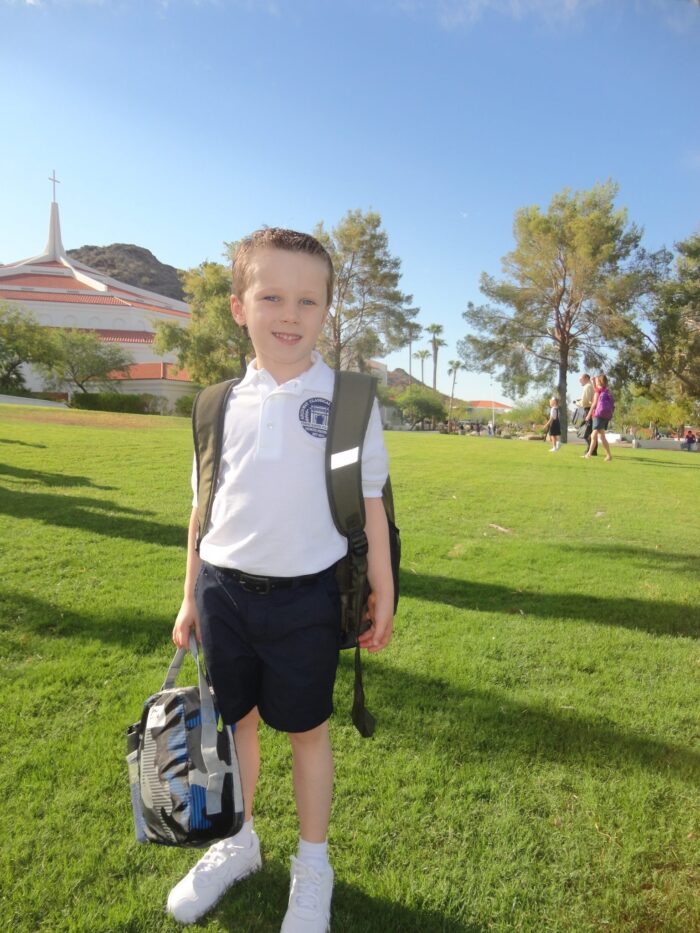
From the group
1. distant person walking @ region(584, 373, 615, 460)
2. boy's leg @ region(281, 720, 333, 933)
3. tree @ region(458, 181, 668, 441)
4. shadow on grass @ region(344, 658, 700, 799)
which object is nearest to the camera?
boy's leg @ region(281, 720, 333, 933)

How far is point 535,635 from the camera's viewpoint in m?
3.83

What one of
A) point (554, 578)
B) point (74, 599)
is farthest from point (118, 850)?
point (554, 578)

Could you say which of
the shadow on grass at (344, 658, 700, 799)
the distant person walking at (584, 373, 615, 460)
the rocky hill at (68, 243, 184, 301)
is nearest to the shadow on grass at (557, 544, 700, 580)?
the shadow on grass at (344, 658, 700, 799)

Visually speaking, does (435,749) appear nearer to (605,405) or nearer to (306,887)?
(306,887)

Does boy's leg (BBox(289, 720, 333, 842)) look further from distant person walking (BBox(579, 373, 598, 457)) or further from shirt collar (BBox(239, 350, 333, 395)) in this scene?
distant person walking (BBox(579, 373, 598, 457))

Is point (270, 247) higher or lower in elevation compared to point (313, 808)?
higher

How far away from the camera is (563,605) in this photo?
14.5 feet

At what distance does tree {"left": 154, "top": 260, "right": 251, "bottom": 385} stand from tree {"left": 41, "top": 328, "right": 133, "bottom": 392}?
8.15m

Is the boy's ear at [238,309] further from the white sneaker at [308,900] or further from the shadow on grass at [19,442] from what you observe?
the shadow on grass at [19,442]

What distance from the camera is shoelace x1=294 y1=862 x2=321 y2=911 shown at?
1.71 metres

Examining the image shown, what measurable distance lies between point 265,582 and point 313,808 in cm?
78

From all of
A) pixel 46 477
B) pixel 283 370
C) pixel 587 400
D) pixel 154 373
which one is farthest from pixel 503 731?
pixel 154 373

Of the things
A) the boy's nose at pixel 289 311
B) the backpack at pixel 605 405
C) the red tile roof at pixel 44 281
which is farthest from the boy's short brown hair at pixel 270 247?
the red tile roof at pixel 44 281

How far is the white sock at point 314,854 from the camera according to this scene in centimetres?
179
